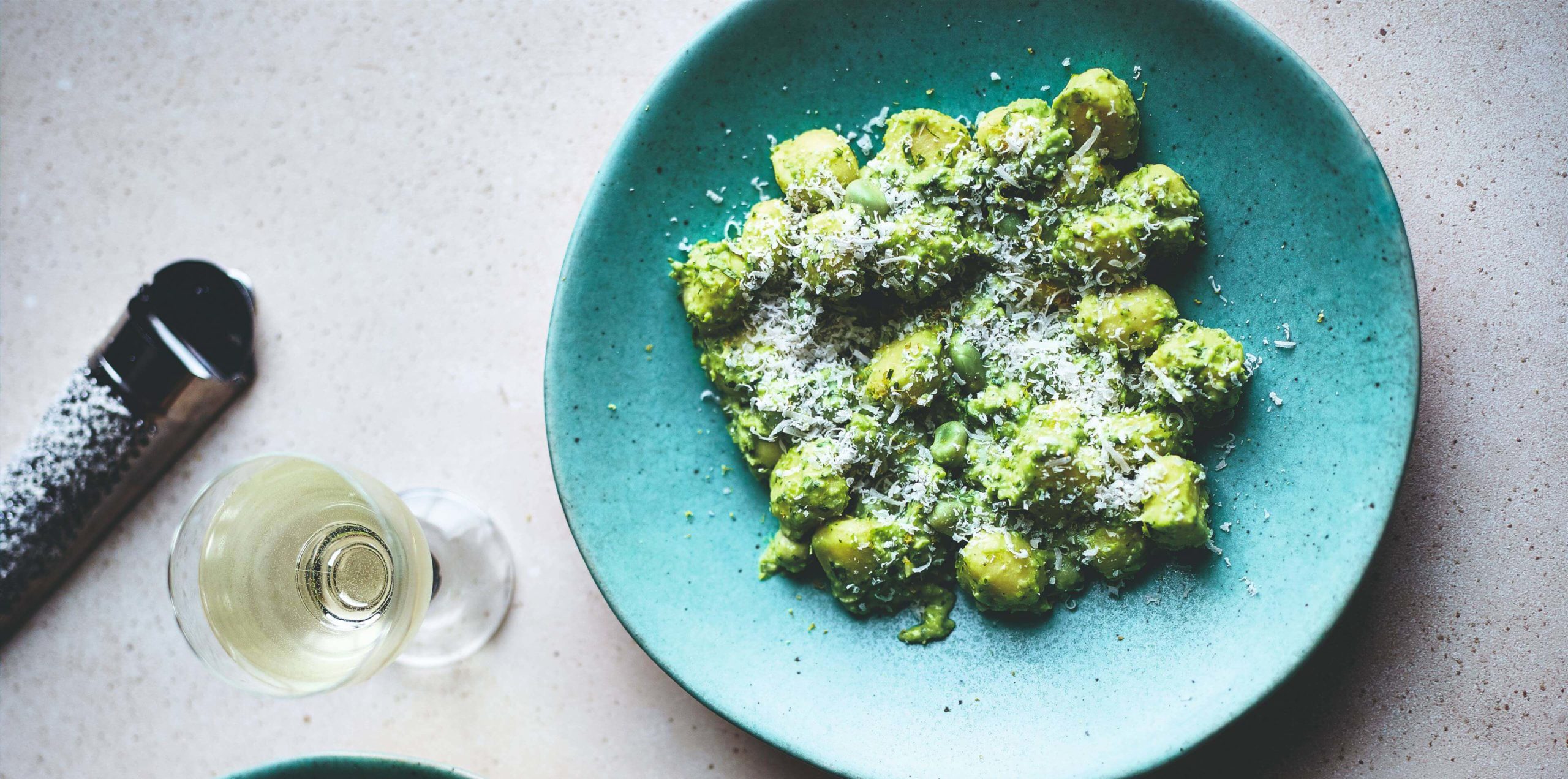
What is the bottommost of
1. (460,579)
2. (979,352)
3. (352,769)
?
(352,769)

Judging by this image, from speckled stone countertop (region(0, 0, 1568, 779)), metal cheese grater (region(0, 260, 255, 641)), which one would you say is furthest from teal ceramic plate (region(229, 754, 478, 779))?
metal cheese grater (region(0, 260, 255, 641))

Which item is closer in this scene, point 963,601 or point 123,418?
point 963,601

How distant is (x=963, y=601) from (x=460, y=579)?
36.1 inches

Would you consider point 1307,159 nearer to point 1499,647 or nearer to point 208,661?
point 1499,647

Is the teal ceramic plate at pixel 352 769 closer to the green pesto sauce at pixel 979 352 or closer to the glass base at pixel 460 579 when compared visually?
the glass base at pixel 460 579

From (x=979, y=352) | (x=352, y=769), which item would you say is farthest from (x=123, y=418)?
(x=979, y=352)

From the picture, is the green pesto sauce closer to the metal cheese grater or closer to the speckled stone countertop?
the speckled stone countertop

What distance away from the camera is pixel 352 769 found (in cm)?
166

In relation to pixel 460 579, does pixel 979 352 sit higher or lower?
higher

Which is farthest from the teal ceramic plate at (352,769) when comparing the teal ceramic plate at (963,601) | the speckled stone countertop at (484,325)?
the teal ceramic plate at (963,601)

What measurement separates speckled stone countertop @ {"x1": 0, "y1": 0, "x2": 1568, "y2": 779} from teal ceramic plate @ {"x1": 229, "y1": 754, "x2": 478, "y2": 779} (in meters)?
0.25

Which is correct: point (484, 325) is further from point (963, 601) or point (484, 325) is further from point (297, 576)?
point (963, 601)

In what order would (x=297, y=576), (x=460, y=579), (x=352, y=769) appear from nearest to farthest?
1. (x=297, y=576)
2. (x=352, y=769)
3. (x=460, y=579)

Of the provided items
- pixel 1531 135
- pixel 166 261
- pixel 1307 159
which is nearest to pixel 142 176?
pixel 166 261
